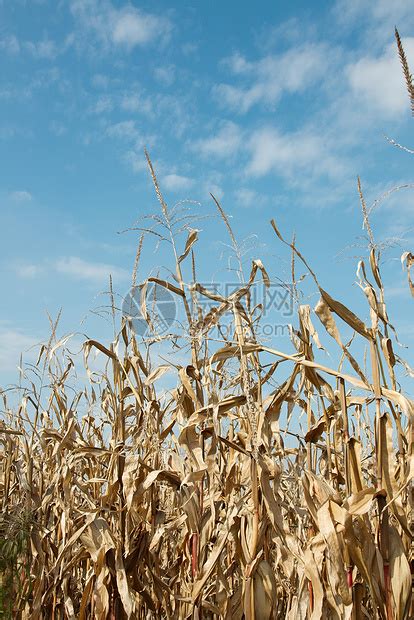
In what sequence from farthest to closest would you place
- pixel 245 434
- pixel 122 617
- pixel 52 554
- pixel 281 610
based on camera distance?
pixel 281 610 → pixel 52 554 → pixel 122 617 → pixel 245 434

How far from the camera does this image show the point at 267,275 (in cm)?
288

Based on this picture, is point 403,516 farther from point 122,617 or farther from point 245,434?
point 122,617

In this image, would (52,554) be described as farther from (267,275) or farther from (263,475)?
(267,275)

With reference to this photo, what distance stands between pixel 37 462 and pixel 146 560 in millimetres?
Answer: 1209

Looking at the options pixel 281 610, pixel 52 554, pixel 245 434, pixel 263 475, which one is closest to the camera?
pixel 263 475

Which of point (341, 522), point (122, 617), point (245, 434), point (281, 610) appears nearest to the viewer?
point (341, 522)

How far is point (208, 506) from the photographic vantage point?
277 centimetres

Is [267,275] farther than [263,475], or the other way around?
[267,275]

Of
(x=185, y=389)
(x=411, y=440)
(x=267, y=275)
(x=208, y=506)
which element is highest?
(x=267, y=275)

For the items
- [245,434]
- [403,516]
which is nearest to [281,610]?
[245,434]

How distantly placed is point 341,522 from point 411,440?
0.39 m

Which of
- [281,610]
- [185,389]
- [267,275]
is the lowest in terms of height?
[281,610]

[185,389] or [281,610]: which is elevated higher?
[185,389]

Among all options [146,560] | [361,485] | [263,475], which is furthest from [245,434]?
[146,560]
